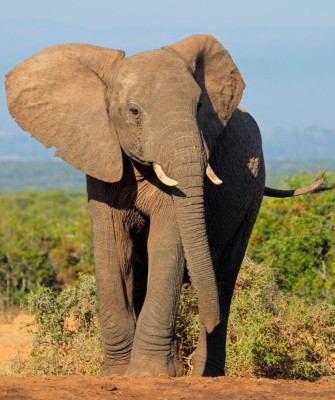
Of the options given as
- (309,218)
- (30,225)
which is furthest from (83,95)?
(30,225)

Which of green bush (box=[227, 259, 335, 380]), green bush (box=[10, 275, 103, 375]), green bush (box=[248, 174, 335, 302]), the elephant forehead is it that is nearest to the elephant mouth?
the elephant forehead

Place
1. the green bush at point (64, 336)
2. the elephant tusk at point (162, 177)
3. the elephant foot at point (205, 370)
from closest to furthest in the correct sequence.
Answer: the elephant tusk at point (162, 177) → the elephant foot at point (205, 370) → the green bush at point (64, 336)

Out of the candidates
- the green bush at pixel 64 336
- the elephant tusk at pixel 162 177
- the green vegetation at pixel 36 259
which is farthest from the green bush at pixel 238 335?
the green vegetation at pixel 36 259

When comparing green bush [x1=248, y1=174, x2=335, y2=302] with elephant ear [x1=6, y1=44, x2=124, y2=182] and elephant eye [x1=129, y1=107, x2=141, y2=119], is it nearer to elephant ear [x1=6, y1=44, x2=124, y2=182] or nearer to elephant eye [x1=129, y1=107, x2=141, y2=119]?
elephant ear [x1=6, y1=44, x2=124, y2=182]

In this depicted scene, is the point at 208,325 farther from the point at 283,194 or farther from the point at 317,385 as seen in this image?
the point at 283,194

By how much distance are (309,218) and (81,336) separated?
530 cm

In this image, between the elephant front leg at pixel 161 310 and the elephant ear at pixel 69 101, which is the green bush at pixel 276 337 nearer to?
the elephant front leg at pixel 161 310

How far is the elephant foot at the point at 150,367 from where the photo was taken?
22.0 feet

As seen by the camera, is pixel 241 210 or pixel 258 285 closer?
pixel 241 210

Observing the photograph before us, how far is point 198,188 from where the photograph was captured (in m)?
6.45

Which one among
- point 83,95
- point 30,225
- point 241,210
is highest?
point 83,95

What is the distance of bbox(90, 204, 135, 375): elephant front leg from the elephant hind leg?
99 centimetres

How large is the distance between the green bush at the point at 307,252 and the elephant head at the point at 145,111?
4588 mm

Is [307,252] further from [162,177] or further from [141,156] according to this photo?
[162,177]
